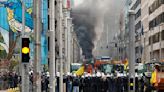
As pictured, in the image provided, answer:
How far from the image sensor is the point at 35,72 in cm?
1847

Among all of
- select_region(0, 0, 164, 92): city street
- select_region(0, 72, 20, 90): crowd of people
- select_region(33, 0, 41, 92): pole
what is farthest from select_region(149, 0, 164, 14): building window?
select_region(33, 0, 41, 92): pole

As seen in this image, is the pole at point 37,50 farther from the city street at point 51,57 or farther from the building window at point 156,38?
the building window at point 156,38

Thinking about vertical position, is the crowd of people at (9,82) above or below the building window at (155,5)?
below

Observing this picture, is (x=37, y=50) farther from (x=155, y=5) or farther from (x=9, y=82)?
(x=155, y=5)

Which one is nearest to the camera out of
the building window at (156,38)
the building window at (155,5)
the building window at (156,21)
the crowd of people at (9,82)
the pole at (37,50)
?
the pole at (37,50)

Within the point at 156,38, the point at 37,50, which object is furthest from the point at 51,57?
the point at 156,38

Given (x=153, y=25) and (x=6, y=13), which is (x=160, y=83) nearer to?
(x=6, y=13)

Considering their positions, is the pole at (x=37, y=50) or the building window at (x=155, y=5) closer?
the pole at (x=37, y=50)

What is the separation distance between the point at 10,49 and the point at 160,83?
18857 millimetres

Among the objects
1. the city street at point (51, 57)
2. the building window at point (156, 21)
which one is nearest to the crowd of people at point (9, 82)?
the city street at point (51, 57)

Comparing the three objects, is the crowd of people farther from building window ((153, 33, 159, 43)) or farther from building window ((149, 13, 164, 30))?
building window ((153, 33, 159, 43))

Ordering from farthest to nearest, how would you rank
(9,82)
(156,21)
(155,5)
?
1. (155,5)
2. (156,21)
3. (9,82)

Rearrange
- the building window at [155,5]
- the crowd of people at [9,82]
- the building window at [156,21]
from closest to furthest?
the crowd of people at [9,82]
the building window at [156,21]
the building window at [155,5]

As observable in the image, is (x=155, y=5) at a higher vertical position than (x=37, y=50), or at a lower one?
higher
